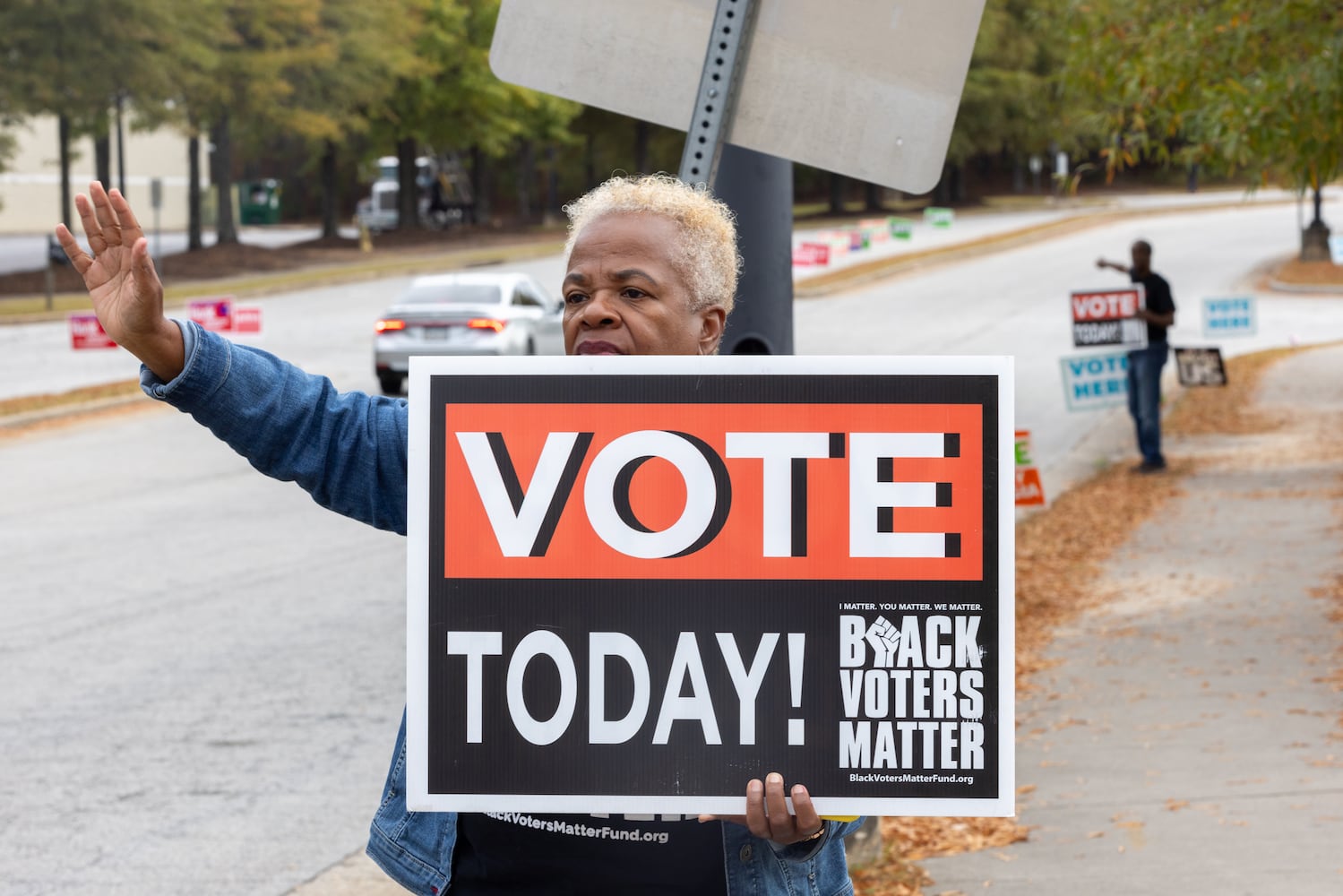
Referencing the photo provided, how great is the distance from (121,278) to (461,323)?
20026 mm

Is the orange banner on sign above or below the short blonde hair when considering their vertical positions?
below

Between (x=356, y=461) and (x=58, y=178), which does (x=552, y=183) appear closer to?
(x=58, y=178)

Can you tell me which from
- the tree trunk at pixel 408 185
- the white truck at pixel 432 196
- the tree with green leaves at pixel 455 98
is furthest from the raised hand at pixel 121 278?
the white truck at pixel 432 196

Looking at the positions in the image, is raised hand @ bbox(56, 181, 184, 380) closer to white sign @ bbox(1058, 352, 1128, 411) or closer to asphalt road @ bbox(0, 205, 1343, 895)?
asphalt road @ bbox(0, 205, 1343, 895)

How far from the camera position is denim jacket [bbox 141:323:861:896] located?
2.46 m

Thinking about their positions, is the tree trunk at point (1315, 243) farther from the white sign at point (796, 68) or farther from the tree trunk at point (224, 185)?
the white sign at point (796, 68)

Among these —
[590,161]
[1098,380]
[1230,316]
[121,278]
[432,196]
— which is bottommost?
[1098,380]

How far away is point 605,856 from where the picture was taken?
247 cm

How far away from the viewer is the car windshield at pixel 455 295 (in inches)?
910

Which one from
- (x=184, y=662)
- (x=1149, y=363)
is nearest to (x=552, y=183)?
(x=1149, y=363)

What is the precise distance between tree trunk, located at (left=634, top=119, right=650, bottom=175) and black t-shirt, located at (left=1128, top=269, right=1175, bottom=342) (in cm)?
5309

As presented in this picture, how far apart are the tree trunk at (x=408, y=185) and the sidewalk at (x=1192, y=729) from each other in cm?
5257

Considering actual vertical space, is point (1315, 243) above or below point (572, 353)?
above

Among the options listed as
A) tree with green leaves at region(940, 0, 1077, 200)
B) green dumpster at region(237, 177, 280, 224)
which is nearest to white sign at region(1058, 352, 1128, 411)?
tree with green leaves at region(940, 0, 1077, 200)
